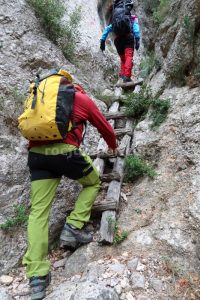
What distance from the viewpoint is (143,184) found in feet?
15.3

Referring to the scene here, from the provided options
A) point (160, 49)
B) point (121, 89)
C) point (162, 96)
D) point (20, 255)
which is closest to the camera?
point (20, 255)

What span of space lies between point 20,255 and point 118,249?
1.19 meters

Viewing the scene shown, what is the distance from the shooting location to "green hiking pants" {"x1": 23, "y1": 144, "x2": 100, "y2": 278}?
138 inches

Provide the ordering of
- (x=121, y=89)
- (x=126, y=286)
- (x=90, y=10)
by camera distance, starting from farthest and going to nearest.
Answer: (x=90, y=10) < (x=121, y=89) < (x=126, y=286)

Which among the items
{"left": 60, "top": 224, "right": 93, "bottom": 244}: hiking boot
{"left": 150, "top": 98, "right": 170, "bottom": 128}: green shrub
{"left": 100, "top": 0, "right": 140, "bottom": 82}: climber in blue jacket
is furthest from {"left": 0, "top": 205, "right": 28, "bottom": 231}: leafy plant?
{"left": 100, "top": 0, "right": 140, "bottom": 82}: climber in blue jacket

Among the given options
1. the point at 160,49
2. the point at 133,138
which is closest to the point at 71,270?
the point at 133,138

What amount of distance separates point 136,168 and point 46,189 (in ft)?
4.93

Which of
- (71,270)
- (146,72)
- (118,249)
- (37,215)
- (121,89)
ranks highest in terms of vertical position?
(146,72)

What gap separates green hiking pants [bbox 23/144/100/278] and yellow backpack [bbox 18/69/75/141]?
8.4 inches

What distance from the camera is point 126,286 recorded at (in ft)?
10.9

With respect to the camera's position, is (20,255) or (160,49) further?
(160,49)

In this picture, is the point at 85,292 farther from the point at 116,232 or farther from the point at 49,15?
the point at 49,15

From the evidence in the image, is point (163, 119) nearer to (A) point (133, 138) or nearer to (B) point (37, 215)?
(A) point (133, 138)

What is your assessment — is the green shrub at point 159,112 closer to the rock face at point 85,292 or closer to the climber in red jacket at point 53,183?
the climber in red jacket at point 53,183
